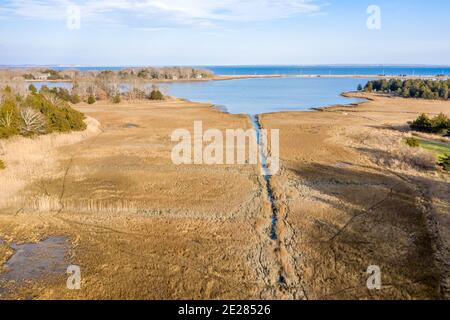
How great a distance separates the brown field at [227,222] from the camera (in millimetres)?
11297

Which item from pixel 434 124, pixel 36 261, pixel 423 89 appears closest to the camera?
pixel 36 261

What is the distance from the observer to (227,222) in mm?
15773

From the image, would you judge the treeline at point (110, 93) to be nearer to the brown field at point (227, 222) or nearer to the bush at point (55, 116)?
the bush at point (55, 116)

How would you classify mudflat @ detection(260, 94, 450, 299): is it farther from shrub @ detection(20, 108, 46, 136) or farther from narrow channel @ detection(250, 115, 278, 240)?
shrub @ detection(20, 108, 46, 136)

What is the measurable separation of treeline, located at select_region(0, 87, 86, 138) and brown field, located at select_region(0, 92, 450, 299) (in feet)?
4.16

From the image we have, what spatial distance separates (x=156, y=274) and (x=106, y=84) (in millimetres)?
70260

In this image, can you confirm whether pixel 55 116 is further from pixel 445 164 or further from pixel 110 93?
pixel 110 93

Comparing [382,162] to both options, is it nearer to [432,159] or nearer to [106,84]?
[432,159]

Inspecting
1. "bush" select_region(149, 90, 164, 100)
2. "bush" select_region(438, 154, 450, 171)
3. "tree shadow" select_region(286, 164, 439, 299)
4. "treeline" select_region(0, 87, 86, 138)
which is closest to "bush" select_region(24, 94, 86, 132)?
"treeline" select_region(0, 87, 86, 138)

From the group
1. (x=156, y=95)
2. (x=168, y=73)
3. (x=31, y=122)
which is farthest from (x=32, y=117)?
(x=168, y=73)

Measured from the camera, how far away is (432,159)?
2384 cm

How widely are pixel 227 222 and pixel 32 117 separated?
22.0m

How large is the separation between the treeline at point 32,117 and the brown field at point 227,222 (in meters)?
1.27

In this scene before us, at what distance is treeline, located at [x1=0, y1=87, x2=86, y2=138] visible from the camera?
27.6 meters
